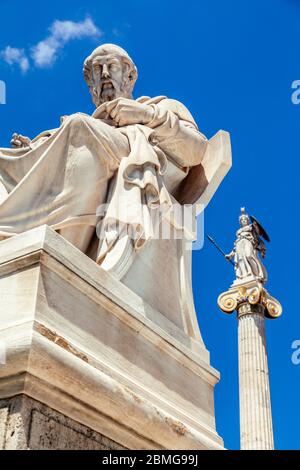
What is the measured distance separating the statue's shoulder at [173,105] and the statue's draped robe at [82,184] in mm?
613

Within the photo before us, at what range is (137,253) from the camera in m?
3.70

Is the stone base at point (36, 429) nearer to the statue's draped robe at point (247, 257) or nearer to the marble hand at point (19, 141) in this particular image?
the marble hand at point (19, 141)

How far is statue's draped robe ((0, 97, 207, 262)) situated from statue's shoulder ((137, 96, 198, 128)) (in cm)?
61

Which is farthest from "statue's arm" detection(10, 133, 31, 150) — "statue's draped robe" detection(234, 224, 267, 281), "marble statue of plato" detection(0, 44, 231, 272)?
"statue's draped robe" detection(234, 224, 267, 281)

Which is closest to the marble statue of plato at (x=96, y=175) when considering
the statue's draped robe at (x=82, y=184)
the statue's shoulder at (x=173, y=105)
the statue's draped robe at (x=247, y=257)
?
the statue's draped robe at (x=82, y=184)

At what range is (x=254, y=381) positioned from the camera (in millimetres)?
16766

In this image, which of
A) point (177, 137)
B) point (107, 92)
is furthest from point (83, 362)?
point (107, 92)

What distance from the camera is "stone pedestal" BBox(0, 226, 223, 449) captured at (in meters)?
2.59

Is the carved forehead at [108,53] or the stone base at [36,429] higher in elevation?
the carved forehead at [108,53]

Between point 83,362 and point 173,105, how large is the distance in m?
2.25

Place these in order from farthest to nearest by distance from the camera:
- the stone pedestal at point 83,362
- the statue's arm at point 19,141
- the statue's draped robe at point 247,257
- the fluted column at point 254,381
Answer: the statue's draped robe at point 247,257 < the fluted column at point 254,381 < the statue's arm at point 19,141 < the stone pedestal at point 83,362

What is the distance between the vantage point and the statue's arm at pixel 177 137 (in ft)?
13.8

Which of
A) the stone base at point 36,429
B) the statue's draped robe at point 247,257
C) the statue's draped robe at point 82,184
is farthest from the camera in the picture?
the statue's draped robe at point 247,257

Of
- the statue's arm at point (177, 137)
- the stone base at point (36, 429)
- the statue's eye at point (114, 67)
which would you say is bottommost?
the stone base at point (36, 429)
